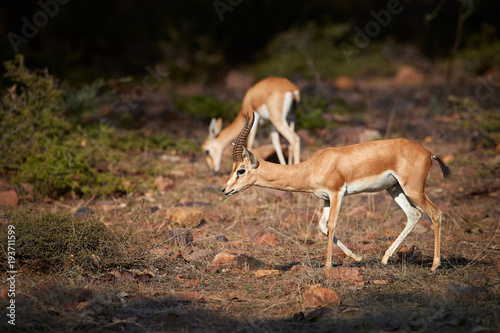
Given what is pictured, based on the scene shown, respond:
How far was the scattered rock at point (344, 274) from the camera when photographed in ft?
18.7

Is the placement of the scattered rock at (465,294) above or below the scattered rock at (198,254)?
below

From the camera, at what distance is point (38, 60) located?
1430 cm

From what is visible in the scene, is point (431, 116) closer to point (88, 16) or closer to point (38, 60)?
point (38, 60)

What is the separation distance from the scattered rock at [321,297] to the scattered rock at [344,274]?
1.89ft

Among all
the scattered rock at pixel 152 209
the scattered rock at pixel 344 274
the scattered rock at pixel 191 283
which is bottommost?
the scattered rock at pixel 191 283

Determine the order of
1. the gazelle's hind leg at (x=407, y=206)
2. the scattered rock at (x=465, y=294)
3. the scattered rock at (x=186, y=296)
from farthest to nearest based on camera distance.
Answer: the gazelle's hind leg at (x=407, y=206) < the scattered rock at (x=186, y=296) < the scattered rock at (x=465, y=294)

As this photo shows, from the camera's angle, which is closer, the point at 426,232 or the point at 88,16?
the point at 426,232

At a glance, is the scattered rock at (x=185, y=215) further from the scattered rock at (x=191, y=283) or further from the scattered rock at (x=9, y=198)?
the scattered rock at (x=9, y=198)

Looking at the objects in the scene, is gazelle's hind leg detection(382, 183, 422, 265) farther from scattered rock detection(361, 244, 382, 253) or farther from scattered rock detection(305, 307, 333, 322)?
scattered rock detection(305, 307, 333, 322)

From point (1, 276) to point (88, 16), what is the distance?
19.5 metres

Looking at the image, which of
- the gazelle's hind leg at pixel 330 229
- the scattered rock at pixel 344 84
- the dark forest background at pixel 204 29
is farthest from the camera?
the dark forest background at pixel 204 29

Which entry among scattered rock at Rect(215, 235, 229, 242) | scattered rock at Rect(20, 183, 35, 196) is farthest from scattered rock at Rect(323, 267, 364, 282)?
scattered rock at Rect(20, 183, 35, 196)

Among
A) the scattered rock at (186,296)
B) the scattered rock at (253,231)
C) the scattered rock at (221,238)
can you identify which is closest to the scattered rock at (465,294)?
the scattered rock at (186,296)

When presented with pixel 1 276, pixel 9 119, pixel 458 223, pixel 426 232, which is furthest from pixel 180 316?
pixel 9 119
